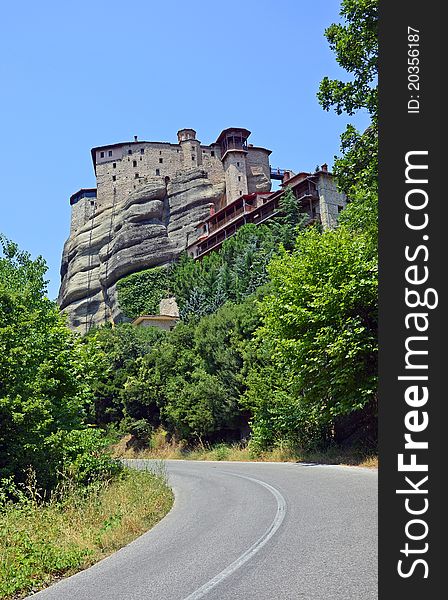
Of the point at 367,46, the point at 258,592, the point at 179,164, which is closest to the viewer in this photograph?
the point at 258,592

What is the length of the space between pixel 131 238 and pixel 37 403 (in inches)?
3480

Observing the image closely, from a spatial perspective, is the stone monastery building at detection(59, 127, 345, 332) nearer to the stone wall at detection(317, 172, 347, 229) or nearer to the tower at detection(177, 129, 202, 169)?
the tower at detection(177, 129, 202, 169)

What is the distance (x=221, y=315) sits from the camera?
42.3 metres

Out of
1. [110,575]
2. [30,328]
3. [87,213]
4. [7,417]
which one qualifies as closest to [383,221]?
[110,575]

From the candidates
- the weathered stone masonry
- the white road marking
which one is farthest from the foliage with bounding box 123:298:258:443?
the weathered stone masonry

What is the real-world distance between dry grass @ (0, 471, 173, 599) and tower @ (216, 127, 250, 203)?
89521mm

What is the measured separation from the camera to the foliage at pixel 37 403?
14.6 meters

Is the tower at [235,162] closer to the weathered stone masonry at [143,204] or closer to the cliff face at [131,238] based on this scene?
the weathered stone masonry at [143,204]

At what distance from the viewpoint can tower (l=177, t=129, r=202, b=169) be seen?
361 feet

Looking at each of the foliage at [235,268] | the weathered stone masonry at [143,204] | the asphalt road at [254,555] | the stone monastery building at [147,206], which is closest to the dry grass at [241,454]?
the asphalt road at [254,555]

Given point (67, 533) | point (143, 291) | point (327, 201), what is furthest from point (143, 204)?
point (67, 533)

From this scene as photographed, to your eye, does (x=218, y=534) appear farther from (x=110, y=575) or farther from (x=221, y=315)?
(x=221, y=315)

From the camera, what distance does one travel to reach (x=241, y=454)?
33844 millimetres

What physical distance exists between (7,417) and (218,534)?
661 cm
